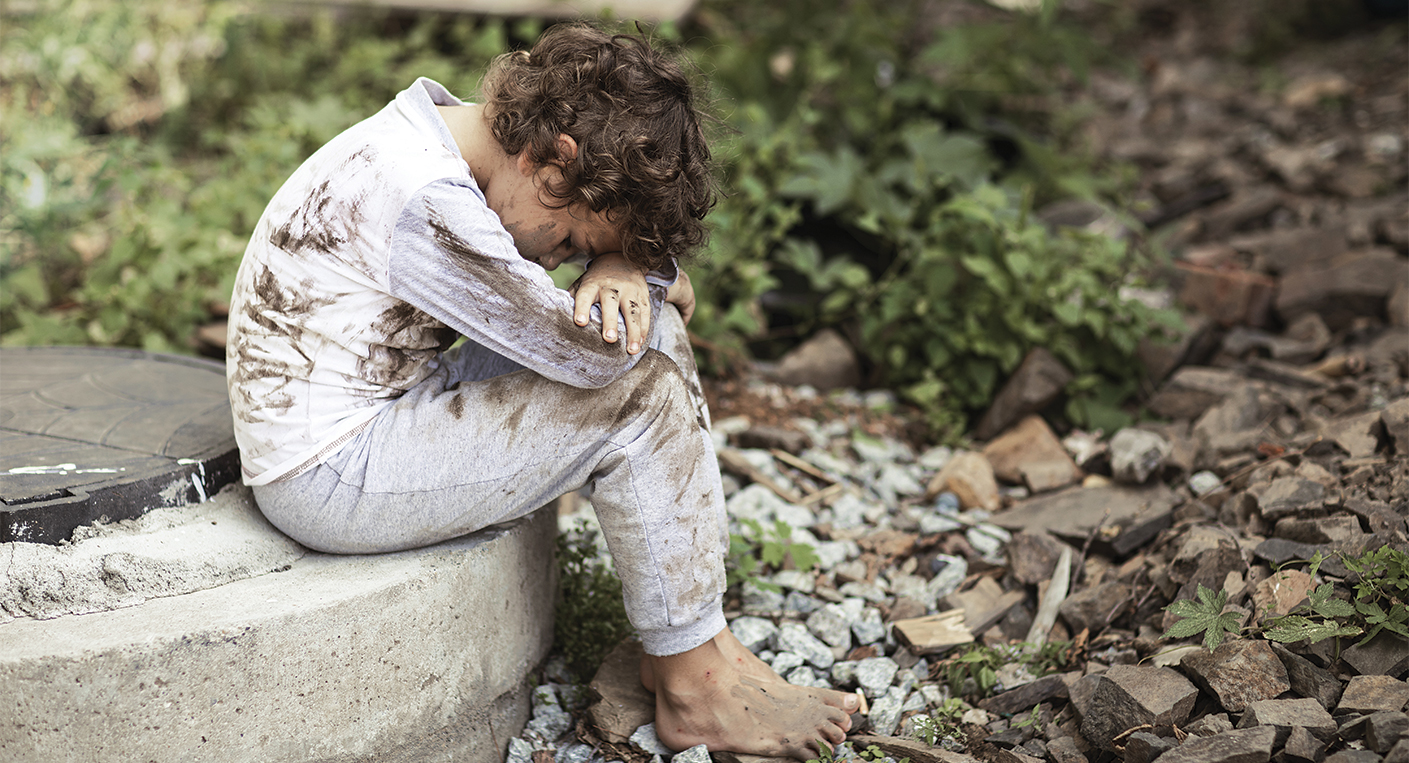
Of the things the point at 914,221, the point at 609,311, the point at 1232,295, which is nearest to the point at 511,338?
the point at 609,311

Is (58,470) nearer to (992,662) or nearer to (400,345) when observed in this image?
(400,345)

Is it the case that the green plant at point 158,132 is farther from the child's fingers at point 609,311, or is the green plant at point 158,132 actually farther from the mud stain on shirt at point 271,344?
the child's fingers at point 609,311

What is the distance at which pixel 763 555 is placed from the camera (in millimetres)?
2375

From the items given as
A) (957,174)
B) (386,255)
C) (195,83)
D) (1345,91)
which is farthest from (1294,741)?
(195,83)

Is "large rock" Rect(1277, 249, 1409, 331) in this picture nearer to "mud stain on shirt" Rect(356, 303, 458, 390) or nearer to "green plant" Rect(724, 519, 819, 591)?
"green plant" Rect(724, 519, 819, 591)

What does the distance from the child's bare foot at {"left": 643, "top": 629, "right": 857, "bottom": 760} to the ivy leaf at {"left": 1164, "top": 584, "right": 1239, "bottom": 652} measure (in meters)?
0.62

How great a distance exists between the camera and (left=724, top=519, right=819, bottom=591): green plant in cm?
233

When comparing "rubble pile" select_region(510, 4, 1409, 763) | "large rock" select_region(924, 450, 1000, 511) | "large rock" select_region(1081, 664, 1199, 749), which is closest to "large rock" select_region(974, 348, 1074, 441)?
"rubble pile" select_region(510, 4, 1409, 763)

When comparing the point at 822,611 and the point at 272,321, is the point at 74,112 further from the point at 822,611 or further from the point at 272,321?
the point at 822,611

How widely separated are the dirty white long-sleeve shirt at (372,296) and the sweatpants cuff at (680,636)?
470mm

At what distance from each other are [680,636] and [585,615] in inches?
15.3

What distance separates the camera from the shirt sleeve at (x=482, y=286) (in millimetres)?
1562

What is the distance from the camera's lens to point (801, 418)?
311cm

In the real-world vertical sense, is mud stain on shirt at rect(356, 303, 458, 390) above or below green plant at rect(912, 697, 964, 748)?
above
